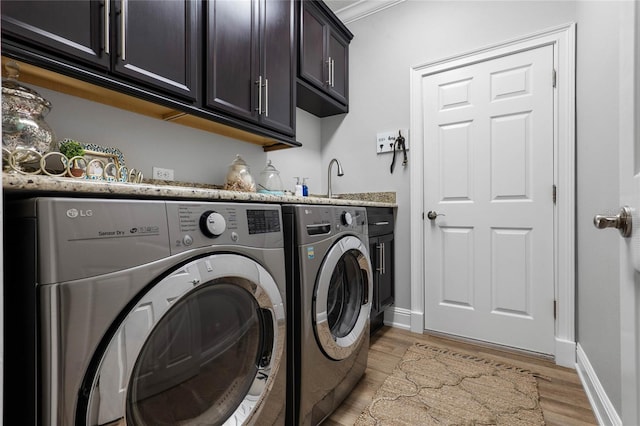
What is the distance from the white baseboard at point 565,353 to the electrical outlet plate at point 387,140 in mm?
1586

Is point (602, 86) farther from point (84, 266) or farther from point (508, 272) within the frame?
point (84, 266)

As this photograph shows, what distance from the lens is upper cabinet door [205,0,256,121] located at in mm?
1465

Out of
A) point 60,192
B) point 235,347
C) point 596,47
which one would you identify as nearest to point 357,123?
point 596,47

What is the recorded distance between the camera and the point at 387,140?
2420 mm

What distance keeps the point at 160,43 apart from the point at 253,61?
520mm

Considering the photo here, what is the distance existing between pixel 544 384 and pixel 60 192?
2182 millimetres

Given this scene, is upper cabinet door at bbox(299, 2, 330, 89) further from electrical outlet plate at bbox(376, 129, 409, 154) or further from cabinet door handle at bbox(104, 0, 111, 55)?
→ cabinet door handle at bbox(104, 0, 111, 55)

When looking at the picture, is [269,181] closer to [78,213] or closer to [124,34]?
[124,34]

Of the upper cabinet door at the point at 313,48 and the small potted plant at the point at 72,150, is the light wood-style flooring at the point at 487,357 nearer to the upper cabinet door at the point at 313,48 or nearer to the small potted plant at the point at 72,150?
the small potted plant at the point at 72,150

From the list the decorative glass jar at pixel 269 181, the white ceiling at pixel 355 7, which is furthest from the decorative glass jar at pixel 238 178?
the white ceiling at pixel 355 7

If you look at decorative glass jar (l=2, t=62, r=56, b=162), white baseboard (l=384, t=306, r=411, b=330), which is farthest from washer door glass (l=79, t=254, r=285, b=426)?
white baseboard (l=384, t=306, r=411, b=330)

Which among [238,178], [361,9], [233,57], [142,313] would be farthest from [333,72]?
[142,313]

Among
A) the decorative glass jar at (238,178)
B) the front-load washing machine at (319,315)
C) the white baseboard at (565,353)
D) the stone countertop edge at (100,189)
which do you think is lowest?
the white baseboard at (565,353)

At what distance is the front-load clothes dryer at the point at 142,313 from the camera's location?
549mm
